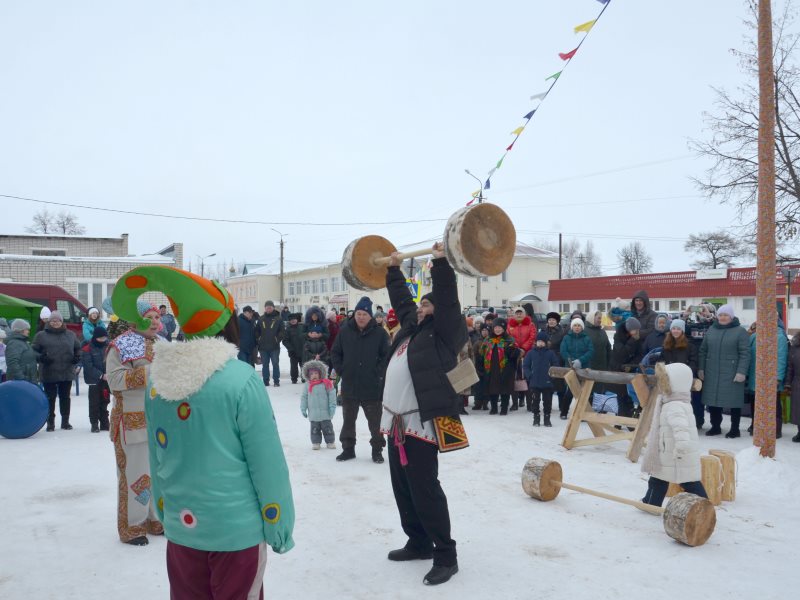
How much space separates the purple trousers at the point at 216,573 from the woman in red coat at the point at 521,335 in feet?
30.4

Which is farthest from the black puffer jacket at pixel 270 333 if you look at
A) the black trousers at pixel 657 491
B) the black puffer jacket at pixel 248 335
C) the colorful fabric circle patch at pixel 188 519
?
the colorful fabric circle patch at pixel 188 519

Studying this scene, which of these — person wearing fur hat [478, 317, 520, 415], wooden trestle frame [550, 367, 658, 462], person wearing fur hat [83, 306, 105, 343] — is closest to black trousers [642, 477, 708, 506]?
wooden trestle frame [550, 367, 658, 462]

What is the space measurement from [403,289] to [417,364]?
61cm

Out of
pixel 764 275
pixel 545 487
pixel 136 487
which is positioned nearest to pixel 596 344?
pixel 764 275

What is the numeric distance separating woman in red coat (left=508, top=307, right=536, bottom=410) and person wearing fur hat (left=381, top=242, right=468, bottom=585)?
24.3ft

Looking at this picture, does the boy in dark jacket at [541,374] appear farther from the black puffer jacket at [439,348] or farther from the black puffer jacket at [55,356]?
the black puffer jacket at [55,356]

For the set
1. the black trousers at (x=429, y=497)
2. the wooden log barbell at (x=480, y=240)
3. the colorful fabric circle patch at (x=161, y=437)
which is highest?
the wooden log barbell at (x=480, y=240)

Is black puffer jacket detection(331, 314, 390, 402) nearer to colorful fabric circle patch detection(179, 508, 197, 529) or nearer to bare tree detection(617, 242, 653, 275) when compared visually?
colorful fabric circle patch detection(179, 508, 197, 529)

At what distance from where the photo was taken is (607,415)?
8.34 m

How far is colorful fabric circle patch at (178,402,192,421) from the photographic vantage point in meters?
2.57

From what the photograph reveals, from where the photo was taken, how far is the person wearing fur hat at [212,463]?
2549 millimetres

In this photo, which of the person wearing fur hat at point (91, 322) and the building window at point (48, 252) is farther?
the building window at point (48, 252)

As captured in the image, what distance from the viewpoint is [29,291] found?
18078mm

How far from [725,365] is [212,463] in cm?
830
